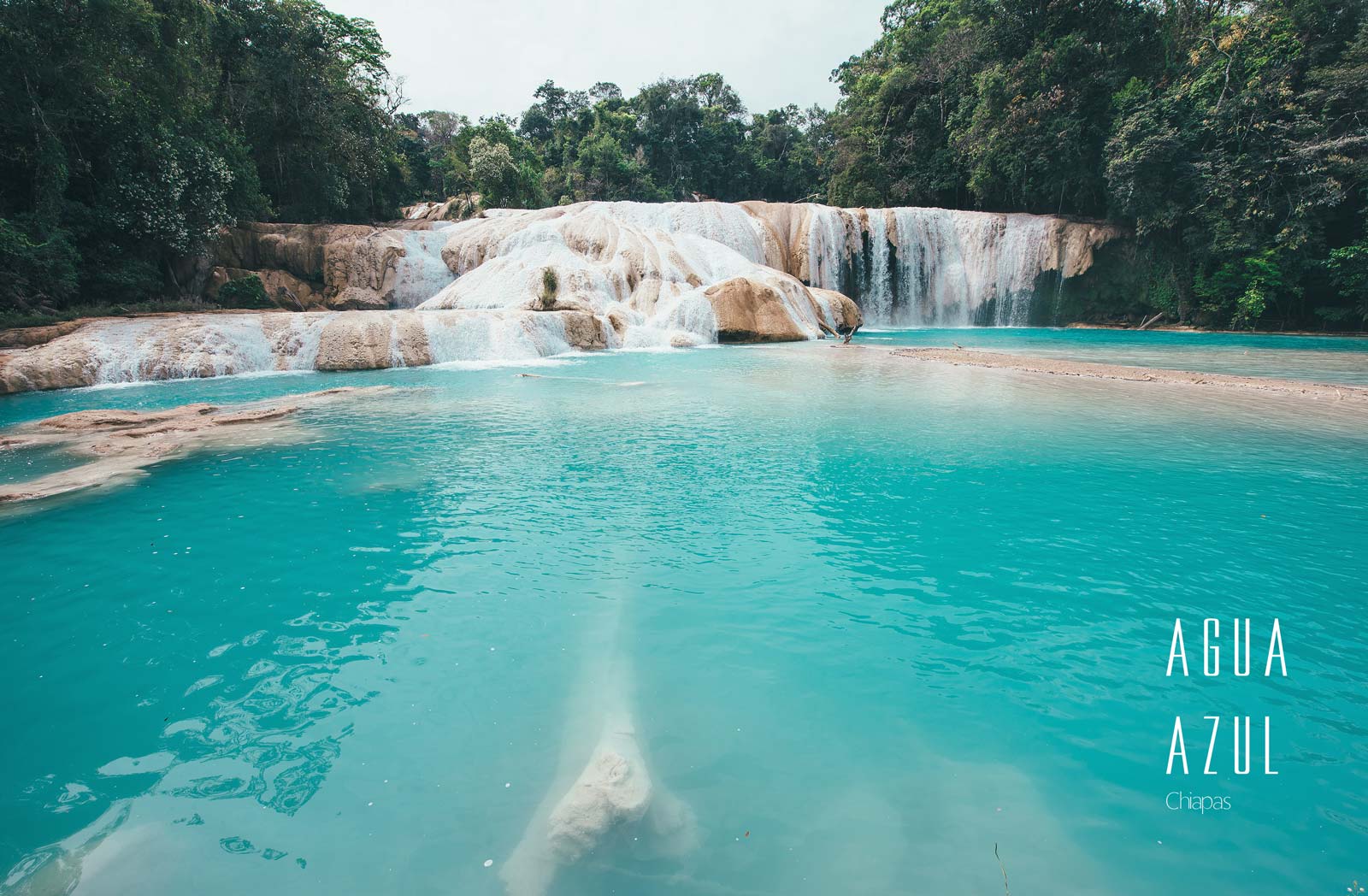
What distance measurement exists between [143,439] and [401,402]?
142 inches

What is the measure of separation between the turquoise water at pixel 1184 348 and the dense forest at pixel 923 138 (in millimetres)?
3731

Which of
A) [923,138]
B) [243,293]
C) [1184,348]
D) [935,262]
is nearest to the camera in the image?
[1184,348]

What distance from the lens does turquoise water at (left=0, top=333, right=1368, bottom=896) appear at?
8.11ft

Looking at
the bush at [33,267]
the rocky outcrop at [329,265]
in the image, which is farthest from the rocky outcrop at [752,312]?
the bush at [33,267]

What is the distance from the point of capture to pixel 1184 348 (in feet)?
66.3

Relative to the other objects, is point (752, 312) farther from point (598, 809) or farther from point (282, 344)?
point (598, 809)

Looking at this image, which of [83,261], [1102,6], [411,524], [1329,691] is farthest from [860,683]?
[1102,6]

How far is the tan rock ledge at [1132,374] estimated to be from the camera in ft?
38.7

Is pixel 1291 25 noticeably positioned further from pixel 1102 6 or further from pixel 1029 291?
pixel 1029 291

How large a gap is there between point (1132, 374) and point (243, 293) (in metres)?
25.3

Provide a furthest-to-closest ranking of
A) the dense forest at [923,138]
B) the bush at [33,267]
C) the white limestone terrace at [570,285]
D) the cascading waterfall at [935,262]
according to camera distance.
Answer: the cascading waterfall at [935,262], the dense forest at [923,138], the white limestone terrace at [570,285], the bush at [33,267]

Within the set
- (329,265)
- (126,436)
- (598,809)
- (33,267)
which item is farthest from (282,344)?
(598,809)

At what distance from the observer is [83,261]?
57.1ft

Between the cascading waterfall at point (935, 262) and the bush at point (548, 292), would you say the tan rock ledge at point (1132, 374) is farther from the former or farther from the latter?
the cascading waterfall at point (935, 262)
